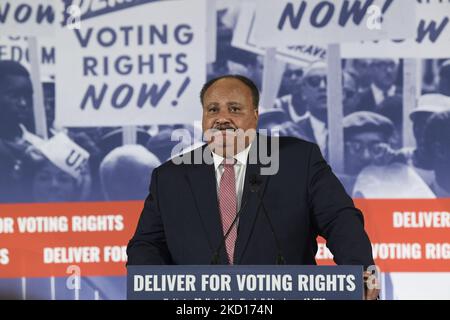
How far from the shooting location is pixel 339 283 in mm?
2021

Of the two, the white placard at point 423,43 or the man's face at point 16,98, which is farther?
the man's face at point 16,98

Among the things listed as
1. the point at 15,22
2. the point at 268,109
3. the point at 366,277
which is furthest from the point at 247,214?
the point at 15,22

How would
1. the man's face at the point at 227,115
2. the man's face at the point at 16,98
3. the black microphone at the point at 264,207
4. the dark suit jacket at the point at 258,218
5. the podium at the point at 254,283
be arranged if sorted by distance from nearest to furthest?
the podium at the point at 254,283 < the black microphone at the point at 264,207 < the dark suit jacket at the point at 258,218 < the man's face at the point at 227,115 < the man's face at the point at 16,98

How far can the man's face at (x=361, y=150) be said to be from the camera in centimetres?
431

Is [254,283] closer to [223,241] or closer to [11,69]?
[223,241]

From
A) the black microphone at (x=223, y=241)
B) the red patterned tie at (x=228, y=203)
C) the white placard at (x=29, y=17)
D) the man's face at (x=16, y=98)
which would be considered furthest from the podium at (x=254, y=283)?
the white placard at (x=29, y=17)

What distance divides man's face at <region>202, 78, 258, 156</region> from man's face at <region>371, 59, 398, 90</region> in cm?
173

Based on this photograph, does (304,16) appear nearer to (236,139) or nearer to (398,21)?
(398,21)

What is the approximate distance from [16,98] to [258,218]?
233 cm

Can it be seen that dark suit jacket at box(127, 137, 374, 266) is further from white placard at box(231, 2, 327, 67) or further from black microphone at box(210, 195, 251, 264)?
white placard at box(231, 2, 327, 67)

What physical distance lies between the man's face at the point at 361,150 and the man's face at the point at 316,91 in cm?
22

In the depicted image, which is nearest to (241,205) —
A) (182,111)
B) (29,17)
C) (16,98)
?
(182,111)

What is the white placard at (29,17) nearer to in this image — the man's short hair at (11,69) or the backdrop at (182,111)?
the backdrop at (182,111)

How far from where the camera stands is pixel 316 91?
432cm
